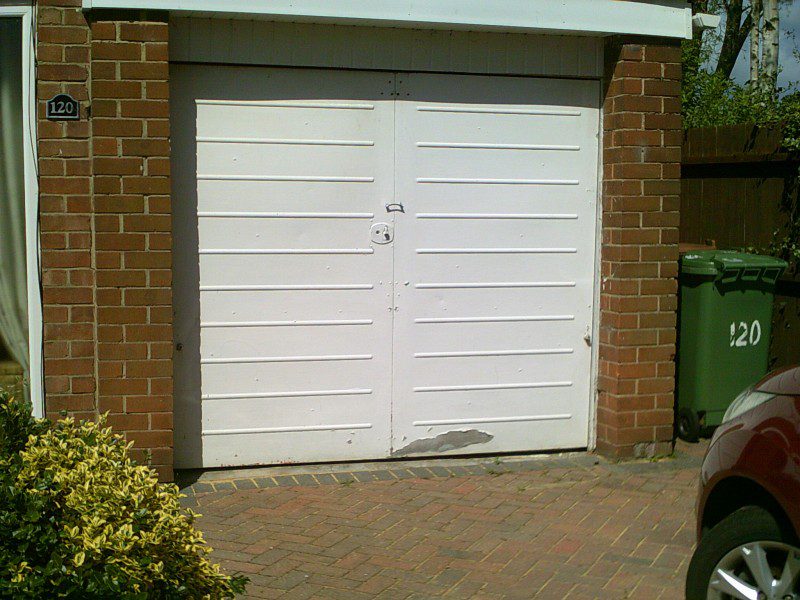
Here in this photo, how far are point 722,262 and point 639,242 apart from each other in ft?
2.81

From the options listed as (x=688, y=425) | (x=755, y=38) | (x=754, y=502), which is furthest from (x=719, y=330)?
(x=755, y=38)

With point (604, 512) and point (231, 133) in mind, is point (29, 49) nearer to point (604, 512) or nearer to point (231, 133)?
point (231, 133)

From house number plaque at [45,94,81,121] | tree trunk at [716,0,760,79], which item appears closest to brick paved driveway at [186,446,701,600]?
house number plaque at [45,94,81,121]

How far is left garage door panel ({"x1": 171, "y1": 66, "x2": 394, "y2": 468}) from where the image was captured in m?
6.73

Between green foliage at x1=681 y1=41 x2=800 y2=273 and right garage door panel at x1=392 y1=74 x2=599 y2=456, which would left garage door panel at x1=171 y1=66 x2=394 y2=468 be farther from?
green foliage at x1=681 y1=41 x2=800 y2=273

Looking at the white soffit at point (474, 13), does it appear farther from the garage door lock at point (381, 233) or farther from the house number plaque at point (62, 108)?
the garage door lock at point (381, 233)

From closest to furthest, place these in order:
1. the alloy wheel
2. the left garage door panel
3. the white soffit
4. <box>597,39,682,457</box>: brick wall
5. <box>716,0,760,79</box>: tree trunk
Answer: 1. the alloy wheel
2. the white soffit
3. the left garage door panel
4. <box>597,39,682,457</box>: brick wall
5. <box>716,0,760,79</box>: tree trunk

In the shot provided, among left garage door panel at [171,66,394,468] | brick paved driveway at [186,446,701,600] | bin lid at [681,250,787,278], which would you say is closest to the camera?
brick paved driveway at [186,446,701,600]

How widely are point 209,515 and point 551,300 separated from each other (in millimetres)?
2803

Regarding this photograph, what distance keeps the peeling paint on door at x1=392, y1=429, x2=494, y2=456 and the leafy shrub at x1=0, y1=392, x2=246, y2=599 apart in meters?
3.51

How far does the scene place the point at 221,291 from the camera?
268 inches

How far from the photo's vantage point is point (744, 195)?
9008 mm

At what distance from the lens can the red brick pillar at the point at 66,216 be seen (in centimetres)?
631

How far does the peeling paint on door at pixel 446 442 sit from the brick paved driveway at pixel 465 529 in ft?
0.41
